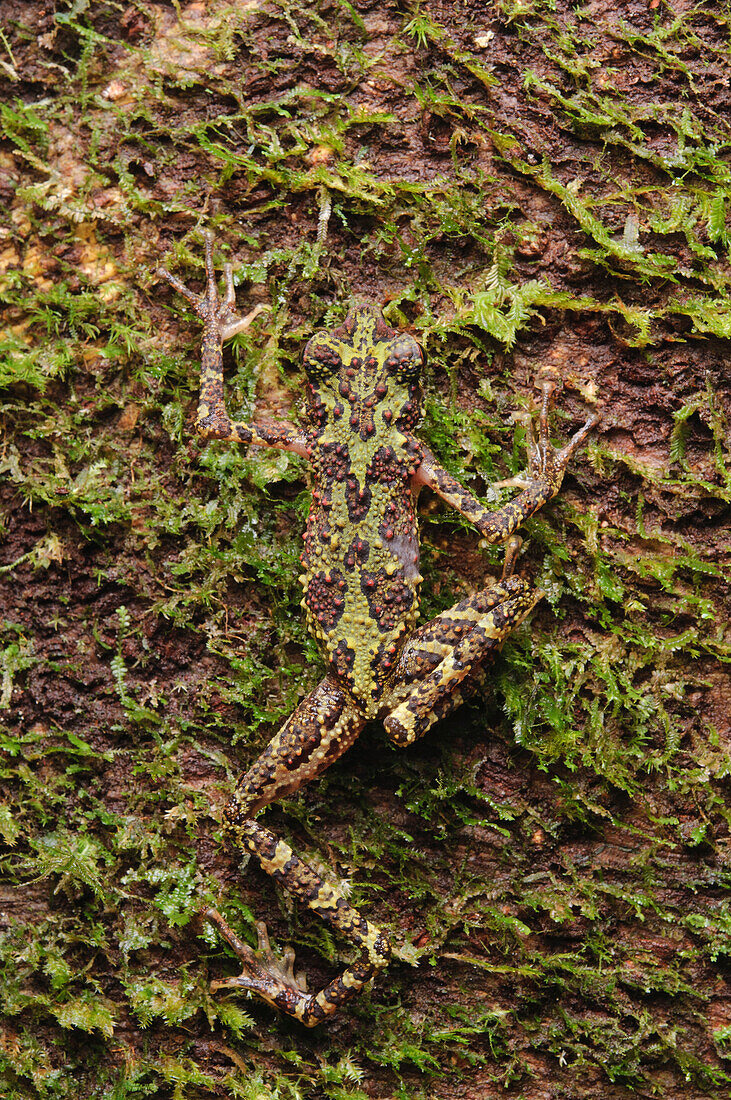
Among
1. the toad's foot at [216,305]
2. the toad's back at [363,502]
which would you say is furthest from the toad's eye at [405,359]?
the toad's foot at [216,305]

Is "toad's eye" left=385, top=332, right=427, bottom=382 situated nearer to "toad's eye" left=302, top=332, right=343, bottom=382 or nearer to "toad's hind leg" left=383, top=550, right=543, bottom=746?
"toad's eye" left=302, top=332, right=343, bottom=382

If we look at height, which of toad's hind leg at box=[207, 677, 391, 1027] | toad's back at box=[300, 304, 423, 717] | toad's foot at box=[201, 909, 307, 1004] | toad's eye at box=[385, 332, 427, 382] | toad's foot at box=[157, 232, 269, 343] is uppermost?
toad's foot at box=[157, 232, 269, 343]

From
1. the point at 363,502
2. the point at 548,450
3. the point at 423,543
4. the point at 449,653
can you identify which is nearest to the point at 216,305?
the point at 363,502

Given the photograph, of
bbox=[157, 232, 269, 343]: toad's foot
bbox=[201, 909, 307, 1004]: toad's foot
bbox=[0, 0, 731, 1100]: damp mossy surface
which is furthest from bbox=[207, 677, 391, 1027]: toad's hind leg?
bbox=[157, 232, 269, 343]: toad's foot

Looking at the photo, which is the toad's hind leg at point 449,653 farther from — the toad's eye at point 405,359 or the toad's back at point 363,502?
the toad's eye at point 405,359

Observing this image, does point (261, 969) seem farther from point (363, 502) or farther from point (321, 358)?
point (321, 358)

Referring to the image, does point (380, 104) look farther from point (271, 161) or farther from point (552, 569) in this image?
point (552, 569)
